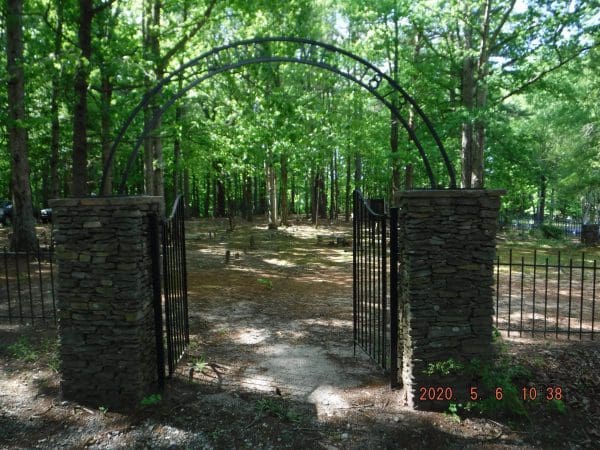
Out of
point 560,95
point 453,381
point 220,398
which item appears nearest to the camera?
point 453,381

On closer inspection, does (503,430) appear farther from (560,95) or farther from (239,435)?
(560,95)

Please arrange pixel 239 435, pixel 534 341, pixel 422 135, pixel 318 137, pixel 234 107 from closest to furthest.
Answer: pixel 239 435
pixel 534 341
pixel 234 107
pixel 422 135
pixel 318 137

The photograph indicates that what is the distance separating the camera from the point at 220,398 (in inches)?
185

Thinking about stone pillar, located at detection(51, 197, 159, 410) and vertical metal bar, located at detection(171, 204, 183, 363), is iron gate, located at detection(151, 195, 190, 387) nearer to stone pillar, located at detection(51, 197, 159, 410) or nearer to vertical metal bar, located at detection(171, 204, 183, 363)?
vertical metal bar, located at detection(171, 204, 183, 363)

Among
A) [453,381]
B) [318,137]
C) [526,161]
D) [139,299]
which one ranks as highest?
[318,137]

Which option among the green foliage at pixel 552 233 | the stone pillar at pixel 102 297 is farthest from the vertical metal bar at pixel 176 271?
the green foliage at pixel 552 233

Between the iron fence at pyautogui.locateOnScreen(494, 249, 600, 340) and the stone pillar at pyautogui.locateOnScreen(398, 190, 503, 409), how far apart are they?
1371 mm

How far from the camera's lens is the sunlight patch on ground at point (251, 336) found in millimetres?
6504

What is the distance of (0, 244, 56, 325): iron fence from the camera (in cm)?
650

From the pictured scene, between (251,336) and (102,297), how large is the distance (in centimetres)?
280

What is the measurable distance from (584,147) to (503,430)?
17599mm

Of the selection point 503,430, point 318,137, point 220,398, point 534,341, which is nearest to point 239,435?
point 220,398

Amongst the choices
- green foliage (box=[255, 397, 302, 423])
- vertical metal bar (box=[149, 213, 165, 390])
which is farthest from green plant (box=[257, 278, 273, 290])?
green foliage (box=[255, 397, 302, 423])

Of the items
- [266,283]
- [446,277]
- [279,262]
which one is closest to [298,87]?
[279,262]
